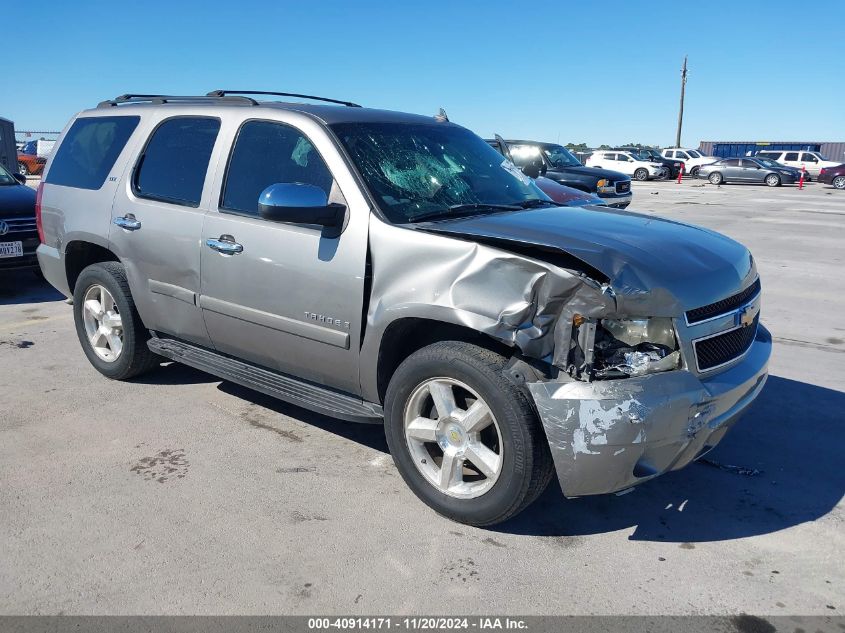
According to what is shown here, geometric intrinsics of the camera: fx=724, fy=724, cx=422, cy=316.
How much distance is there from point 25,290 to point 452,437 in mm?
7319

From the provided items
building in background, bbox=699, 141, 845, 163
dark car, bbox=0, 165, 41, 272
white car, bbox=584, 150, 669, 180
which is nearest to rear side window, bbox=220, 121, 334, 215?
dark car, bbox=0, 165, 41, 272

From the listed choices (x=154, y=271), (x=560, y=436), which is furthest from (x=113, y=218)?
(x=560, y=436)

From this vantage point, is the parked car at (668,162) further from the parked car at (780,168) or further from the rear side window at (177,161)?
the rear side window at (177,161)

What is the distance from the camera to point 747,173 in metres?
35.2

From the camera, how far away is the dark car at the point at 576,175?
51.3ft

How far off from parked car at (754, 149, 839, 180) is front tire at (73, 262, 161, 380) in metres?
39.8

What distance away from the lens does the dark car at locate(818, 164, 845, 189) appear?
3325 cm

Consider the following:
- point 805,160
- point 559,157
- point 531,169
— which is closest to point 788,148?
point 805,160

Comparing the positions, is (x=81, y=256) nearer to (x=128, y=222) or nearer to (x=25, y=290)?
(x=128, y=222)

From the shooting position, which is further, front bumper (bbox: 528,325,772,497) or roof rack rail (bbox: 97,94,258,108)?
roof rack rail (bbox: 97,94,258,108)

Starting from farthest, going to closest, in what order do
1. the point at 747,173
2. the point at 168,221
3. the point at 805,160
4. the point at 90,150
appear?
1. the point at 805,160
2. the point at 747,173
3. the point at 90,150
4. the point at 168,221

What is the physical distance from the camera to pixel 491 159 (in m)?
4.57

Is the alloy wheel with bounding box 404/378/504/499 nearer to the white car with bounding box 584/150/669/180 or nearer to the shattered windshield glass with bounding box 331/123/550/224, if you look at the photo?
the shattered windshield glass with bounding box 331/123/550/224

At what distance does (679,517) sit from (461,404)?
3.80ft
